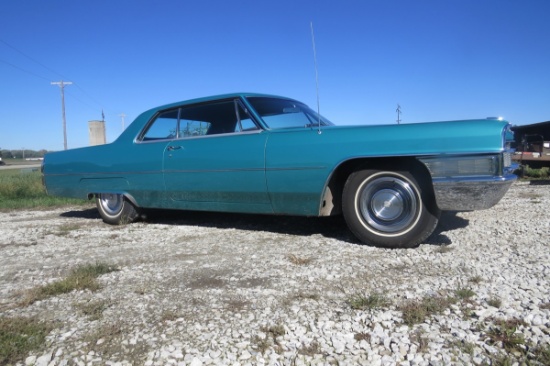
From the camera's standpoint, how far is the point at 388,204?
11.4ft

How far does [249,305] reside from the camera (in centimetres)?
239

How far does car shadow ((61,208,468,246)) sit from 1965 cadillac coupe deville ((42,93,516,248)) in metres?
0.37

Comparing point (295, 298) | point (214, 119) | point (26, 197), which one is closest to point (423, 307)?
point (295, 298)

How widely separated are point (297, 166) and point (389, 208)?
0.90 metres

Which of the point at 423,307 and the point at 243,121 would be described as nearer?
the point at 423,307

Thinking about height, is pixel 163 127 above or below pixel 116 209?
above

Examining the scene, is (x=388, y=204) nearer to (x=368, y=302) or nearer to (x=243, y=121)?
(x=368, y=302)

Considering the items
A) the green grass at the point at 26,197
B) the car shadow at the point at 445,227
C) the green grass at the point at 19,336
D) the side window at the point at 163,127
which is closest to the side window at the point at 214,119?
the side window at the point at 163,127

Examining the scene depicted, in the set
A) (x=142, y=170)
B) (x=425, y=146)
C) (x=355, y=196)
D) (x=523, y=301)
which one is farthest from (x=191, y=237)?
(x=523, y=301)

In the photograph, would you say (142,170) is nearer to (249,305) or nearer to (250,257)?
(250,257)

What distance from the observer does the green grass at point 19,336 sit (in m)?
1.89

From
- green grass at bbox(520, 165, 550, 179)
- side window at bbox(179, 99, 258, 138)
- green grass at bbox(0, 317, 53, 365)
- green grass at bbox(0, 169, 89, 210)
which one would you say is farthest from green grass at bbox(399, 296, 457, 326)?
green grass at bbox(520, 165, 550, 179)

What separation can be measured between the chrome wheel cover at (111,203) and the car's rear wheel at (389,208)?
10.4 feet

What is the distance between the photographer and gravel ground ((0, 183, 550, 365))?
6.11 ft
